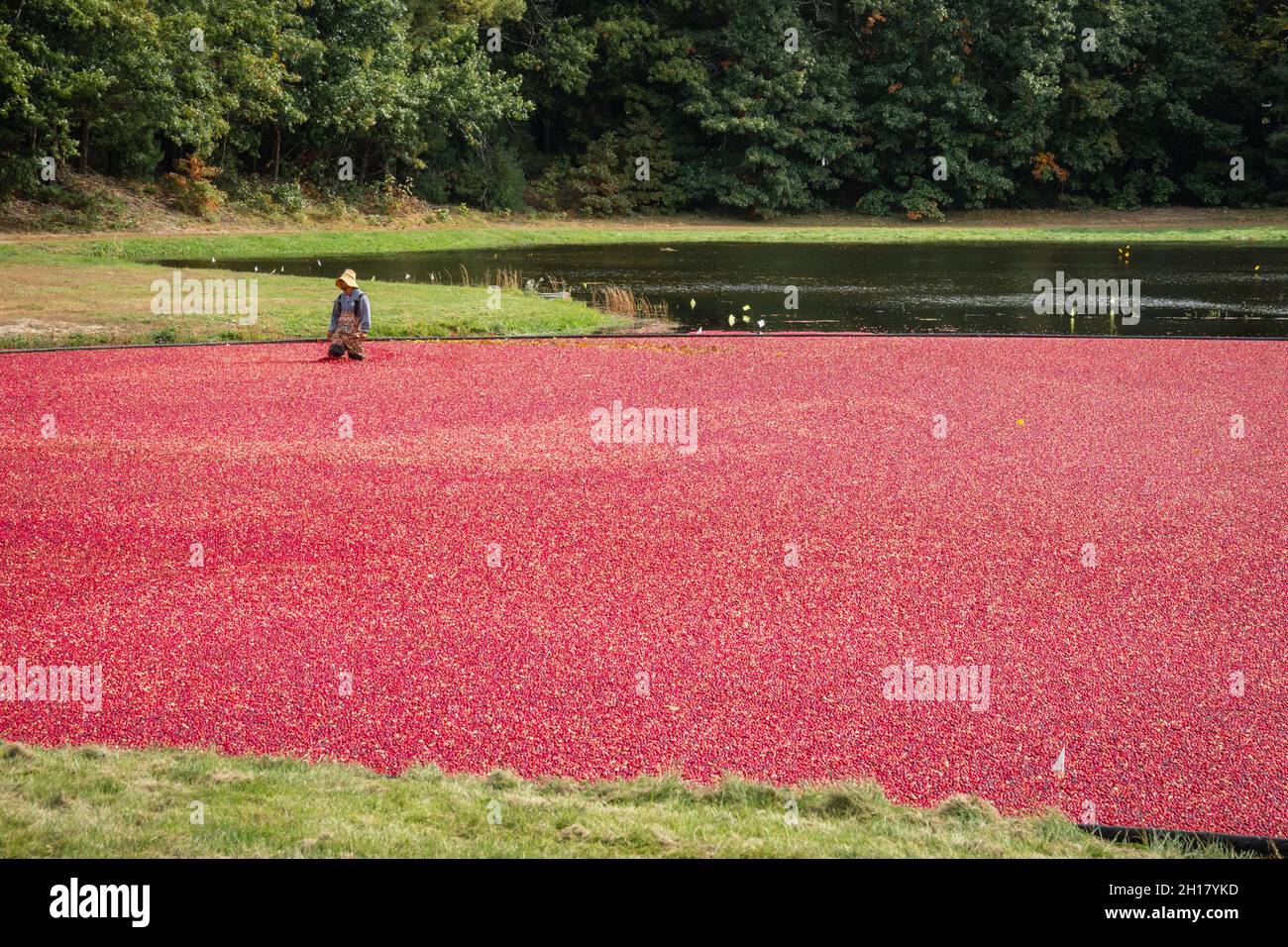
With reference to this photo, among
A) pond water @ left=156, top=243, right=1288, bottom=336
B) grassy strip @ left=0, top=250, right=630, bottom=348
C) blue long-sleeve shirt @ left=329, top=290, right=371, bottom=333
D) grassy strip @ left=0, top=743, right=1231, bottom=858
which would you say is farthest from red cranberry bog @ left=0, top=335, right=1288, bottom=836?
pond water @ left=156, top=243, right=1288, bottom=336

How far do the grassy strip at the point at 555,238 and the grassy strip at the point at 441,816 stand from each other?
87.8ft

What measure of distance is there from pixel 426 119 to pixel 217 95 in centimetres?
904

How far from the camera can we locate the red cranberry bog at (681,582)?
18.1ft

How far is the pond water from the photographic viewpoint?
21150mm

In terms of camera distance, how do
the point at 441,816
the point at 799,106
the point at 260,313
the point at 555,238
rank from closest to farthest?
the point at 441,816 → the point at 260,313 → the point at 555,238 → the point at 799,106

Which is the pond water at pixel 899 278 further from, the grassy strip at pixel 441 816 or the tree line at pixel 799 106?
the grassy strip at pixel 441 816

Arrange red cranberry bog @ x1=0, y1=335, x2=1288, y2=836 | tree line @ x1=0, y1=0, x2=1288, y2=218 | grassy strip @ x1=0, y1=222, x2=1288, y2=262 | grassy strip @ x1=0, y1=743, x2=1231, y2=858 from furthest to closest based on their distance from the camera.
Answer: tree line @ x1=0, y1=0, x2=1288, y2=218 < grassy strip @ x1=0, y1=222, x2=1288, y2=262 < red cranberry bog @ x1=0, y1=335, x2=1288, y2=836 < grassy strip @ x1=0, y1=743, x2=1231, y2=858

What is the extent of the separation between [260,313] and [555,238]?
20.8 m

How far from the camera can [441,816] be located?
4.36m

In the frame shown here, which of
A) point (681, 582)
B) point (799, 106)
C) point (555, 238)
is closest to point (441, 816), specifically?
point (681, 582)

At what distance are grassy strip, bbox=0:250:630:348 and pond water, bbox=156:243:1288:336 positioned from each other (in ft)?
4.89

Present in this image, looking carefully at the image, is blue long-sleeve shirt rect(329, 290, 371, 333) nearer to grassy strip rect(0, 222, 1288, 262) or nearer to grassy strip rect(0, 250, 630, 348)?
grassy strip rect(0, 250, 630, 348)

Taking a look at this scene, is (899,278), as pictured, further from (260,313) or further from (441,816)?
(441,816)
